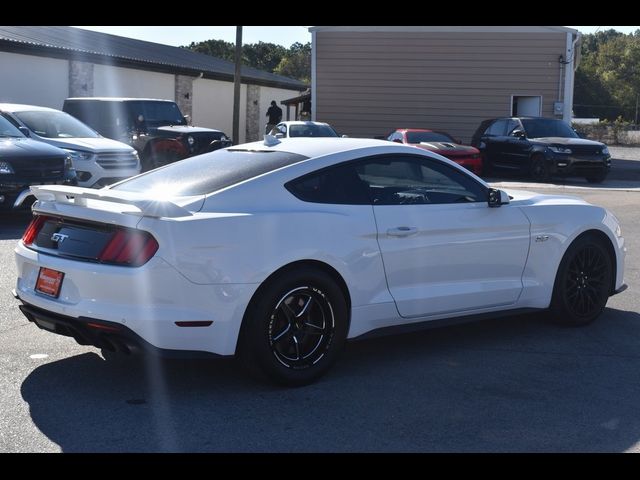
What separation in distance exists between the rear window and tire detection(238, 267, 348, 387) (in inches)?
30.4

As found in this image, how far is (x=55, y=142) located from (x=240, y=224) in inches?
420

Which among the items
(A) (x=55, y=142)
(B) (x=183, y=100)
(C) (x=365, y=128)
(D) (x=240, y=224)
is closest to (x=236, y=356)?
(D) (x=240, y=224)

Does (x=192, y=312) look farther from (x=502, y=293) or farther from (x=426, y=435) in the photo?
(x=502, y=293)

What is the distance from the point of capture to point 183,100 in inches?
1300

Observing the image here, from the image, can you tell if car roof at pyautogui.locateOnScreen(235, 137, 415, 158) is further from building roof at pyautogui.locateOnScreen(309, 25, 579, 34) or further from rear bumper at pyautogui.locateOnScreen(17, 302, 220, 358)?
building roof at pyautogui.locateOnScreen(309, 25, 579, 34)

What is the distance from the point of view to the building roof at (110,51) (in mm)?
24703

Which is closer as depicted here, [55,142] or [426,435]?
[426,435]

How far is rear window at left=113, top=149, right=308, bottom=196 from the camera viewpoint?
559 centimetres

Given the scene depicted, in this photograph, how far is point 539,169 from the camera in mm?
22156

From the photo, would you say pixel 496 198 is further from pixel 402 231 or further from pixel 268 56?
pixel 268 56

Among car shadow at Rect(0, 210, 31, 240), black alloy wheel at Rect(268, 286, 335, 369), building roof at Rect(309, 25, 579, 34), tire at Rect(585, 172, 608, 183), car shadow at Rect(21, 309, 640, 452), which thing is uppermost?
building roof at Rect(309, 25, 579, 34)

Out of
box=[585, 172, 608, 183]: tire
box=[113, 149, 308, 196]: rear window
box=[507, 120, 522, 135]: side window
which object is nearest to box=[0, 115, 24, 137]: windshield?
box=[113, 149, 308, 196]: rear window

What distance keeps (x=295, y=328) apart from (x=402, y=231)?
1.03 meters
